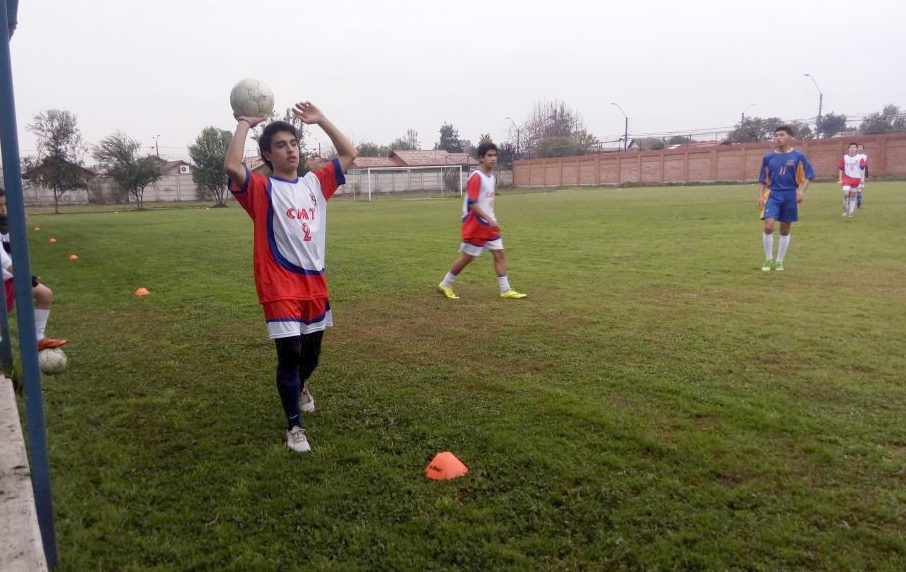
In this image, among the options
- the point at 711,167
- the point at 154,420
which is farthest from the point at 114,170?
the point at 154,420

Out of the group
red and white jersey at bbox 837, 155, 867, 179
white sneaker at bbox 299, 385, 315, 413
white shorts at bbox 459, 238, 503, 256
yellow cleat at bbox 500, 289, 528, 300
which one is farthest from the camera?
red and white jersey at bbox 837, 155, 867, 179

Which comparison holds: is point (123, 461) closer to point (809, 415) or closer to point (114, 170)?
point (809, 415)

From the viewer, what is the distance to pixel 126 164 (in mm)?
46938

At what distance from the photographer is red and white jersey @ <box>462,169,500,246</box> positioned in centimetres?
862

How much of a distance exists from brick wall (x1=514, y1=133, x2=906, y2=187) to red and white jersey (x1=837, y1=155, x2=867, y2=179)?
31324 mm

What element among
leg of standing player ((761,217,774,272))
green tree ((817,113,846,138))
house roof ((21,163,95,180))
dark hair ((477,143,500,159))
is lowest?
leg of standing player ((761,217,774,272))

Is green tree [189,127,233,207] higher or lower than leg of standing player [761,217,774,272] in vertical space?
higher

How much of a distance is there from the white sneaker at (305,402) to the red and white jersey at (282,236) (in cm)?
82

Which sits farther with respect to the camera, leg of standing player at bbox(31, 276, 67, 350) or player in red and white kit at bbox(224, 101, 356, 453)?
leg of standing player at bbox(31, 276, 67, 350)

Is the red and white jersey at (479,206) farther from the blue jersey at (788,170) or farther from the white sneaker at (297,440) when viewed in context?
the white sneaker at (297,440)

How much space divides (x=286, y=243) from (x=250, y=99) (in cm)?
93

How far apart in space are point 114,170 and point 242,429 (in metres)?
49.2

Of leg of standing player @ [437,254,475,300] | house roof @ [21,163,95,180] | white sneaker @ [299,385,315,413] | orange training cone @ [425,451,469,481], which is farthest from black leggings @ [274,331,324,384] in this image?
house roof @ [21,163,95,180]

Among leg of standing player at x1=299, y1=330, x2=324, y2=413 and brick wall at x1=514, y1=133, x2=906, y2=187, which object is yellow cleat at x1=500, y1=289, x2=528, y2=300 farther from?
brick wall at x1=514, y1=133, x2=906, y2=187
